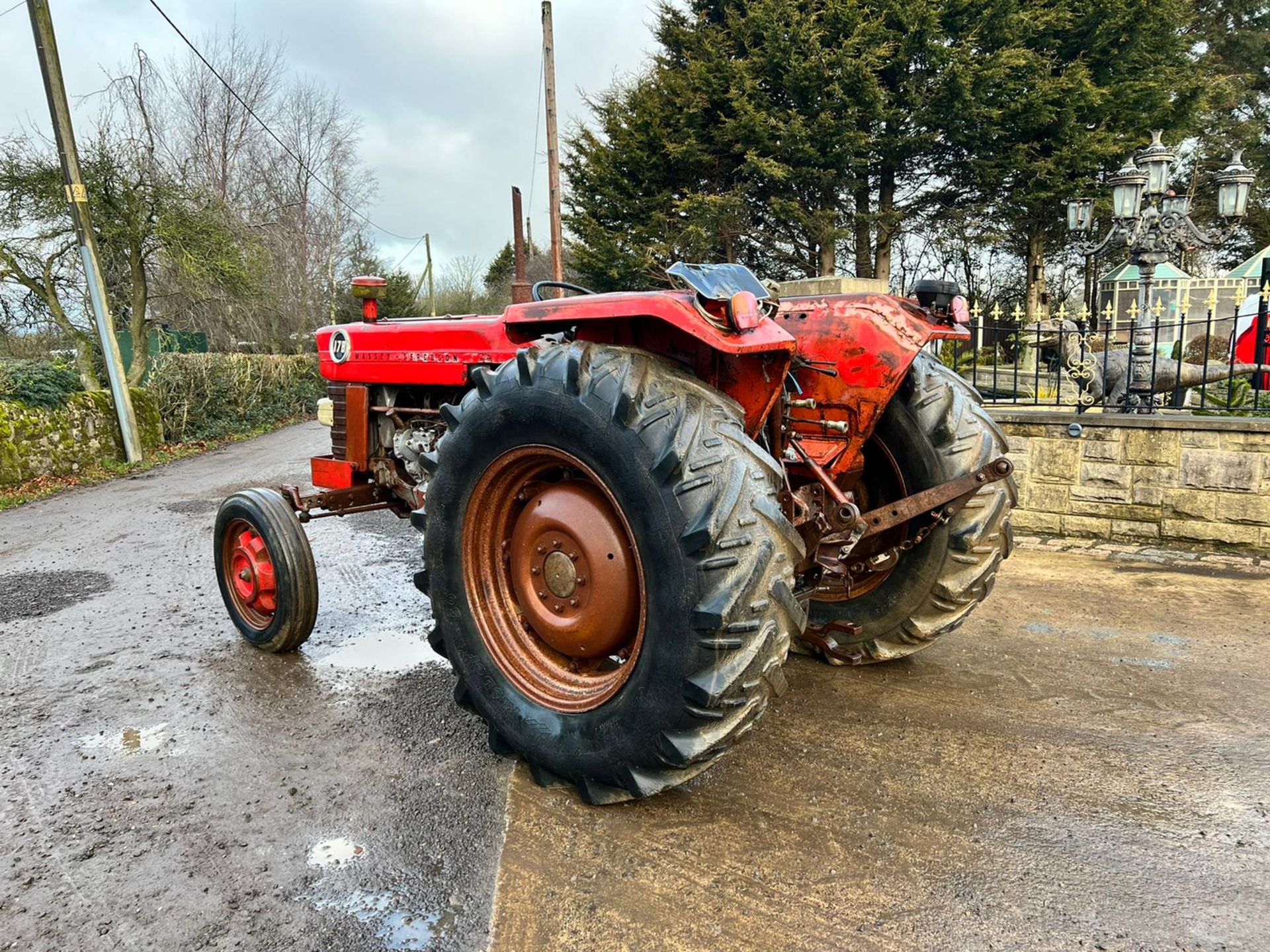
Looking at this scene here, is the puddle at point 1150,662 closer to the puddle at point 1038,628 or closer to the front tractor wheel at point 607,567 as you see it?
the puddle at point 1038,628

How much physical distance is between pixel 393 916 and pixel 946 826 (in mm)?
1554

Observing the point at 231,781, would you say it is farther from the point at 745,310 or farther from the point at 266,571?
the point at 745,310

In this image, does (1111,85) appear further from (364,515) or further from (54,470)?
(54,470)

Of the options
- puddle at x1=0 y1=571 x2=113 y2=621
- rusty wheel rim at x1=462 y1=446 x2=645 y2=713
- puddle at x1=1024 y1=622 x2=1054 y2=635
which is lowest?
puddle at x1=1024 y1=622 x2=1054 y2=635

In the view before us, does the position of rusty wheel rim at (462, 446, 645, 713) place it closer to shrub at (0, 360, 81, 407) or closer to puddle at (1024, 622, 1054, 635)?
puddle at (1024, 622, 1054, 635)

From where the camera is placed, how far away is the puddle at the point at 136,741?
9.39 ft

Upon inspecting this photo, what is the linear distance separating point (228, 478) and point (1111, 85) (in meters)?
18.6

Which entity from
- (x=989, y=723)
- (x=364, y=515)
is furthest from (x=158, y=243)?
(x=989, y=723)

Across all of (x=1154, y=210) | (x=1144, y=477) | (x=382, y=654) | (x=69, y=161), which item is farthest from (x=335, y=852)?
(x=1154, y=210)

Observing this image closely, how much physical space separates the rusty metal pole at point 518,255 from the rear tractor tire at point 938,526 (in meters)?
3.29

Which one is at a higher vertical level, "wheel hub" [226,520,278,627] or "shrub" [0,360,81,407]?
"shrub" [0,360,81,407]

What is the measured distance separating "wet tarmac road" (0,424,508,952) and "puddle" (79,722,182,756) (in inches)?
0.4

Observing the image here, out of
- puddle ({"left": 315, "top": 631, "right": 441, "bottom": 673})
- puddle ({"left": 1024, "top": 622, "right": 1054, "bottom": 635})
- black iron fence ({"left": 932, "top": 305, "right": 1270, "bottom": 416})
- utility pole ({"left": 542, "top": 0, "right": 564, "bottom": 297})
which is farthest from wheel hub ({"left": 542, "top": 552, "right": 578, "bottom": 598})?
utility pole ({"left": 542, "top": 0, "right": 564, "bottom": 297})

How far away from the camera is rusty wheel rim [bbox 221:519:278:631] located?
3.73 m
